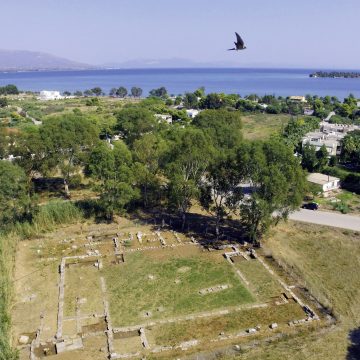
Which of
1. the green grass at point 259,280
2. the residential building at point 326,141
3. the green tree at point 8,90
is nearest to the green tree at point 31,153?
the green grass at point 259,280

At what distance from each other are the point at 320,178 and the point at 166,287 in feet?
85.5

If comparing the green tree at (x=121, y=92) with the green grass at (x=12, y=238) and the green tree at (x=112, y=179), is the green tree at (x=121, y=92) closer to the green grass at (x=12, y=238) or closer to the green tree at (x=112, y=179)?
the green tree at (x=112, y=179)

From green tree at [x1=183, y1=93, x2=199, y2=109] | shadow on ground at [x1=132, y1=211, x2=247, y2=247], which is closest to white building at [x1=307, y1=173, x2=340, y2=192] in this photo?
shadow on ground at [x1=132, y1=211, x2=247, y2=247]

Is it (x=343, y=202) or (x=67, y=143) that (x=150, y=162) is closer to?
(x=67, y=143)

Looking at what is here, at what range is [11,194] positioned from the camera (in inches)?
1192

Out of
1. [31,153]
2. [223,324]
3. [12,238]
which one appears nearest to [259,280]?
[223,324]

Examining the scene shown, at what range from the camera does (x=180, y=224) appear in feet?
115

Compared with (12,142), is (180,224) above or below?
below

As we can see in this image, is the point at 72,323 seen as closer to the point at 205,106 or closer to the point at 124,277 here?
the point at 124,277

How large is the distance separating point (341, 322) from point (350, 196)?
889 inches

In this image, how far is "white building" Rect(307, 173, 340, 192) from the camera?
4178 cm

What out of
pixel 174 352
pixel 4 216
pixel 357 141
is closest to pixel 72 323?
pixel 174 352

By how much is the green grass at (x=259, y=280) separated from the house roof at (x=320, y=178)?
1799 cm

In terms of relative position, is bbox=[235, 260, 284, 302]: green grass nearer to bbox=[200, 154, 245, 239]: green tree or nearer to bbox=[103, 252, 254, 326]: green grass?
bbox=[103, 252, 254, 326]: green grass
